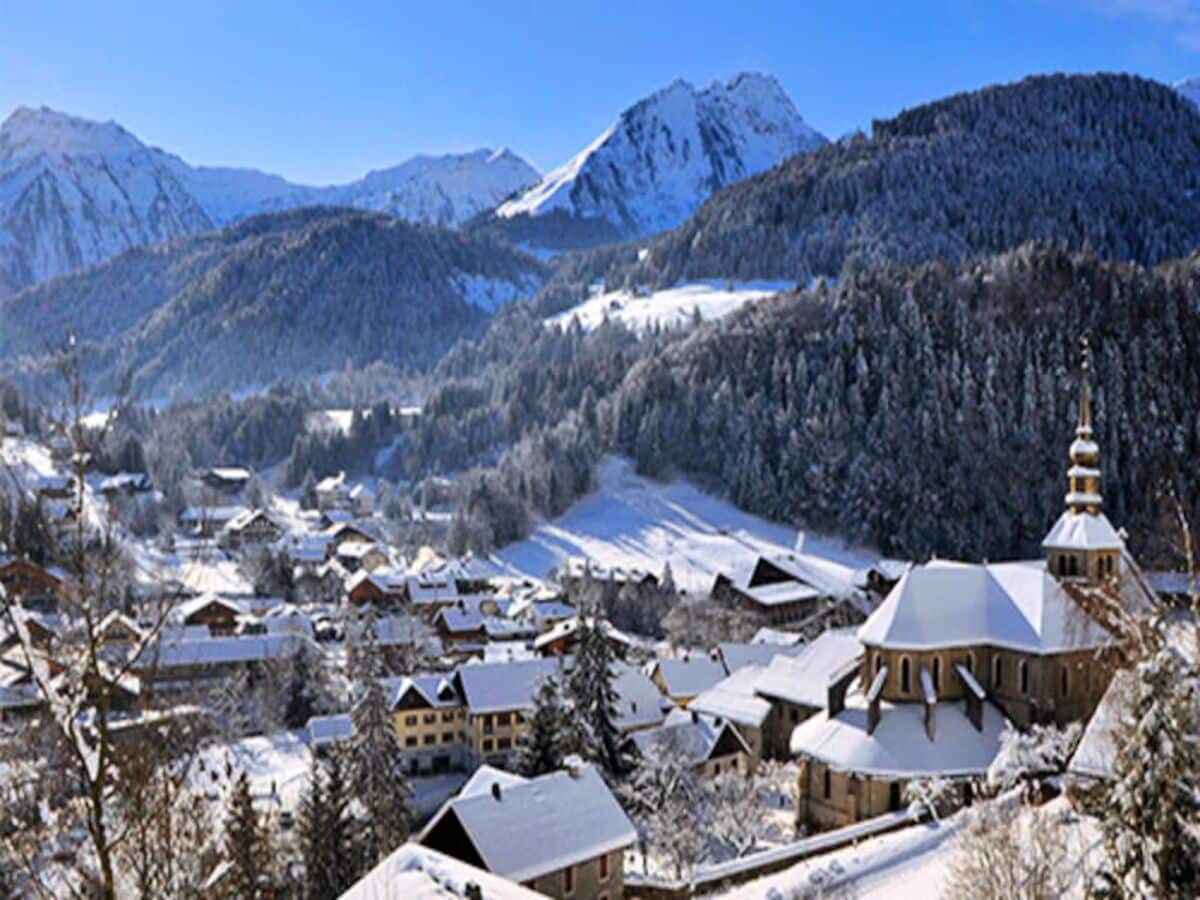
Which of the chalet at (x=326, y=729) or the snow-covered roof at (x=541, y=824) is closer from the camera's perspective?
the snow-covered roof at (x=541, y=824)

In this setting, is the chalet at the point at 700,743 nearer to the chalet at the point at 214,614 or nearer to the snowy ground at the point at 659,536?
the snowy ground at the point at 659,536

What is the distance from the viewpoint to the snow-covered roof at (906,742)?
33.4 m

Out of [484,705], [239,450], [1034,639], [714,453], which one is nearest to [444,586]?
[484,705]

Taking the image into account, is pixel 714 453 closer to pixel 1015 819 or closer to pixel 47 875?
pixel 47 875

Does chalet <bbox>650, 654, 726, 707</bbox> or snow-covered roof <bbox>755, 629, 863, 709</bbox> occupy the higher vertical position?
snow-covered roof <bbox>755, 629, 863, 709</bbox>

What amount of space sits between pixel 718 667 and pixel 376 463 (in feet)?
418

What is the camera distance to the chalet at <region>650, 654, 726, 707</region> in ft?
173

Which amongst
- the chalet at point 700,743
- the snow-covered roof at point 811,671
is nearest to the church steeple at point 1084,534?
the snow-covered roof at point 811,671

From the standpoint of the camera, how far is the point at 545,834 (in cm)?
2673

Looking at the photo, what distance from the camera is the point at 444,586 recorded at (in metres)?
84.7

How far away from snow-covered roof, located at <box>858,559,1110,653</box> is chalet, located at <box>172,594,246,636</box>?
55.8m

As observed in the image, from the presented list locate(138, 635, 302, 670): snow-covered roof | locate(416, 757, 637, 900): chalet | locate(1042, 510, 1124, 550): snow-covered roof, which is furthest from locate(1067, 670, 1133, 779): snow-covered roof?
locate(138, 635, 302, 670): snow-covered roof

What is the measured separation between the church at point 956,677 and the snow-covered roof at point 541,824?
34.6 ft

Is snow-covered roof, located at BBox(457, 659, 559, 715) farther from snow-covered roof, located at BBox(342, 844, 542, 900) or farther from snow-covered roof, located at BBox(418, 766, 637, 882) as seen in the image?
snow-covered roof, located at BBox(342, 844, 542, 900)
